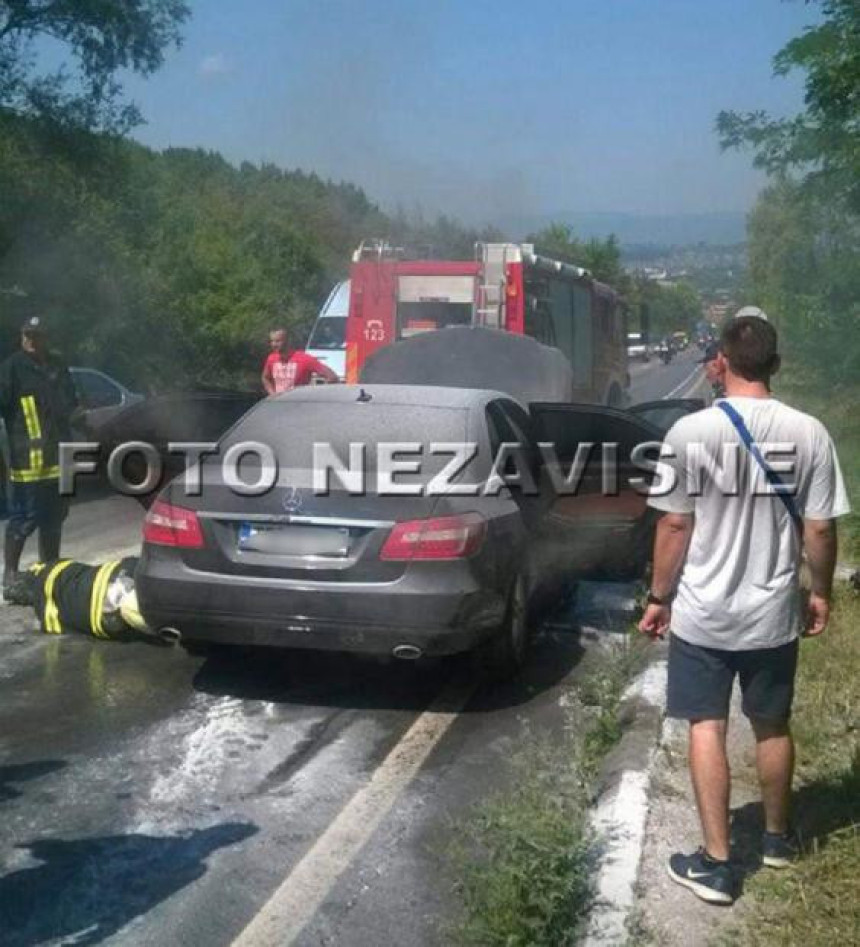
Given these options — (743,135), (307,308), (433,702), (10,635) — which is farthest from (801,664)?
(307,308)

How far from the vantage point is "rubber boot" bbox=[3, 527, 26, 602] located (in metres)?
8.29

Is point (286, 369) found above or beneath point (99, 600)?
above

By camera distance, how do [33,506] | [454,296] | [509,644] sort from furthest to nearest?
1. [454,296]
2. [33,506]
3. [509,644]

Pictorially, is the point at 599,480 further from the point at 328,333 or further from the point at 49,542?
the point at 328,333

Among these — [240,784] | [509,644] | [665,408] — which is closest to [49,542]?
[509,644]

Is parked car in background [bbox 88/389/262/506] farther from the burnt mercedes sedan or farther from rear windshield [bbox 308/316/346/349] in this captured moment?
rear windshield [bbox 308/316/346/349]

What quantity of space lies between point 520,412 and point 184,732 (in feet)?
10.2

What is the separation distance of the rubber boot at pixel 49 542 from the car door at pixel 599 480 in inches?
119

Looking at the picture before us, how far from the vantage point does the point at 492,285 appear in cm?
1628

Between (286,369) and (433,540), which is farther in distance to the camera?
(286,369)

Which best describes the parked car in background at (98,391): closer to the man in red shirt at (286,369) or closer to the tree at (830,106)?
the man in red shirt at (286,369)

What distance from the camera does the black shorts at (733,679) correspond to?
4164 mm

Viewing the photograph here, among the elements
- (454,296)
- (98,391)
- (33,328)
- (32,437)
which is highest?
(454,296)

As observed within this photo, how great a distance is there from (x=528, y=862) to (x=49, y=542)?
537cm
